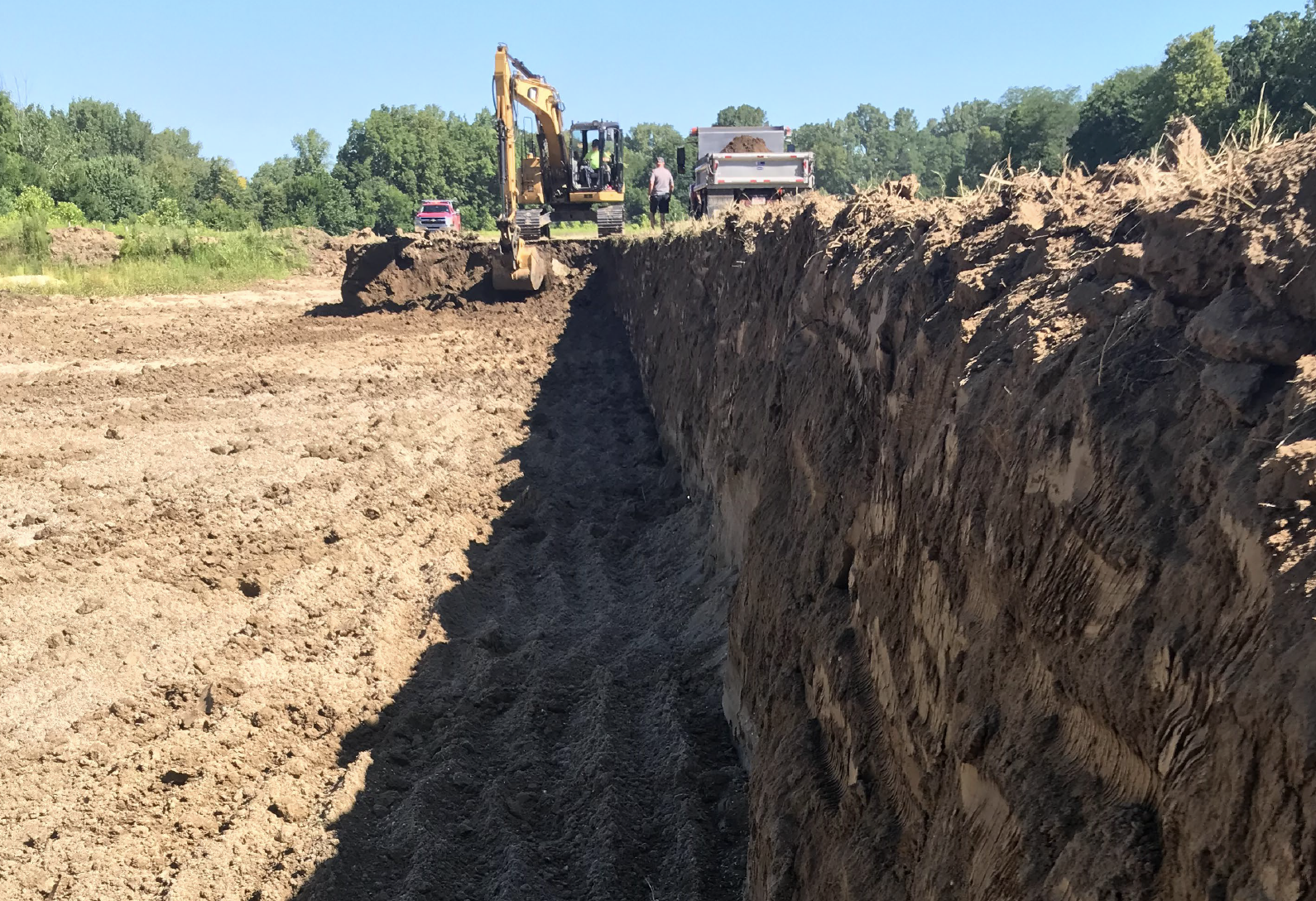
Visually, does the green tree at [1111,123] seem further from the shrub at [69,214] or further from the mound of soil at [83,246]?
the shrub at [69,214]

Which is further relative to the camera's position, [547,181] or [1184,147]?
[547,181]

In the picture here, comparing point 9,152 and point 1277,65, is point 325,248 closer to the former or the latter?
point 9,152

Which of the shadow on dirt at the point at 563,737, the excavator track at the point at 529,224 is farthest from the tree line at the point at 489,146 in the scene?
the excavator track at the point at 529,224

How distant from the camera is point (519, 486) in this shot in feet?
34.7

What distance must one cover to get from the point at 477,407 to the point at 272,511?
13.9ft

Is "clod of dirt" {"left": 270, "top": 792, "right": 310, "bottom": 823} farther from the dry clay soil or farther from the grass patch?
the grass patch

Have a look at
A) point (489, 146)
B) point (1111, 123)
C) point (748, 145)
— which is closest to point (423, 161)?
point (489, 146)

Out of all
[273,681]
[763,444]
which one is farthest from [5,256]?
[763,444]

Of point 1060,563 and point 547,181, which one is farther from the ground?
point 547,181

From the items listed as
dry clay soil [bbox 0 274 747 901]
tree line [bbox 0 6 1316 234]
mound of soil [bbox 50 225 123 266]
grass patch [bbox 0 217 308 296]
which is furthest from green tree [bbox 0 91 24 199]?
dry clay soil [bbox 0 274 747 901]

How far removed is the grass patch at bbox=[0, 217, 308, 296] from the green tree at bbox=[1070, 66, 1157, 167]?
19465 millimetres

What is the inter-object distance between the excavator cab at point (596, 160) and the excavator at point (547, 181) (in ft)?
0.06

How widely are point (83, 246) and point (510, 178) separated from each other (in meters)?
13.1

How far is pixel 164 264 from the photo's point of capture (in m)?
25.9
